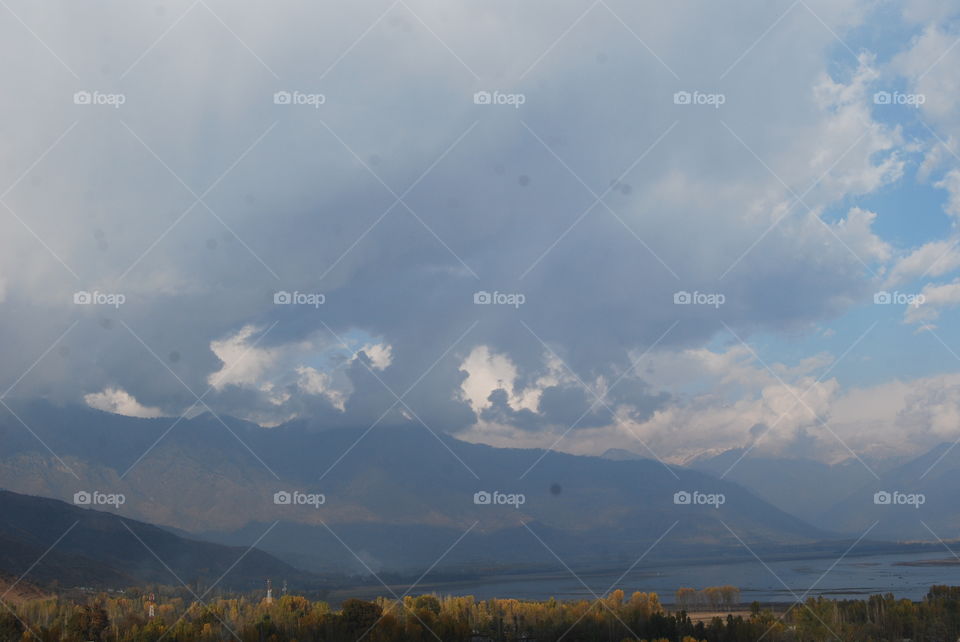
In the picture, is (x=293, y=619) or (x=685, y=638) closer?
(x=685, y=638)

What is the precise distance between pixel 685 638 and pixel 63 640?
68596 millimetres

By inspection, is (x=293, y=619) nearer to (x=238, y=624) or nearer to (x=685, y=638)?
(x=238, y=624)

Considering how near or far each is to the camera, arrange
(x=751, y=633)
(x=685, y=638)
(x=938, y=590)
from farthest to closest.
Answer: (x=938, y=590), (x=751, y=633), (x=685, y=638)

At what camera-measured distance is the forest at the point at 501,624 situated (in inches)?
4035

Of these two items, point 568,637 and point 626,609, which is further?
point 626,609

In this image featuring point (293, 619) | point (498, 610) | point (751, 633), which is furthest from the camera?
point (498, 610)

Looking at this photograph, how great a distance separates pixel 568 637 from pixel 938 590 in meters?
77.2

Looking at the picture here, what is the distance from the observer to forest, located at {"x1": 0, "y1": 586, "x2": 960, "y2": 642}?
102m

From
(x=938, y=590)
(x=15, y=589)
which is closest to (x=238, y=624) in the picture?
(x=15, y=589)

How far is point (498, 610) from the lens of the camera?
131 m

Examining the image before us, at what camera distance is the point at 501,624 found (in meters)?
119

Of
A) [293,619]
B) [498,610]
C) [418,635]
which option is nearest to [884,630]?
[498,610]

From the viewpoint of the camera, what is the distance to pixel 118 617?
453 feet

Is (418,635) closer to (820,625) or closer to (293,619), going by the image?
(293,619)
